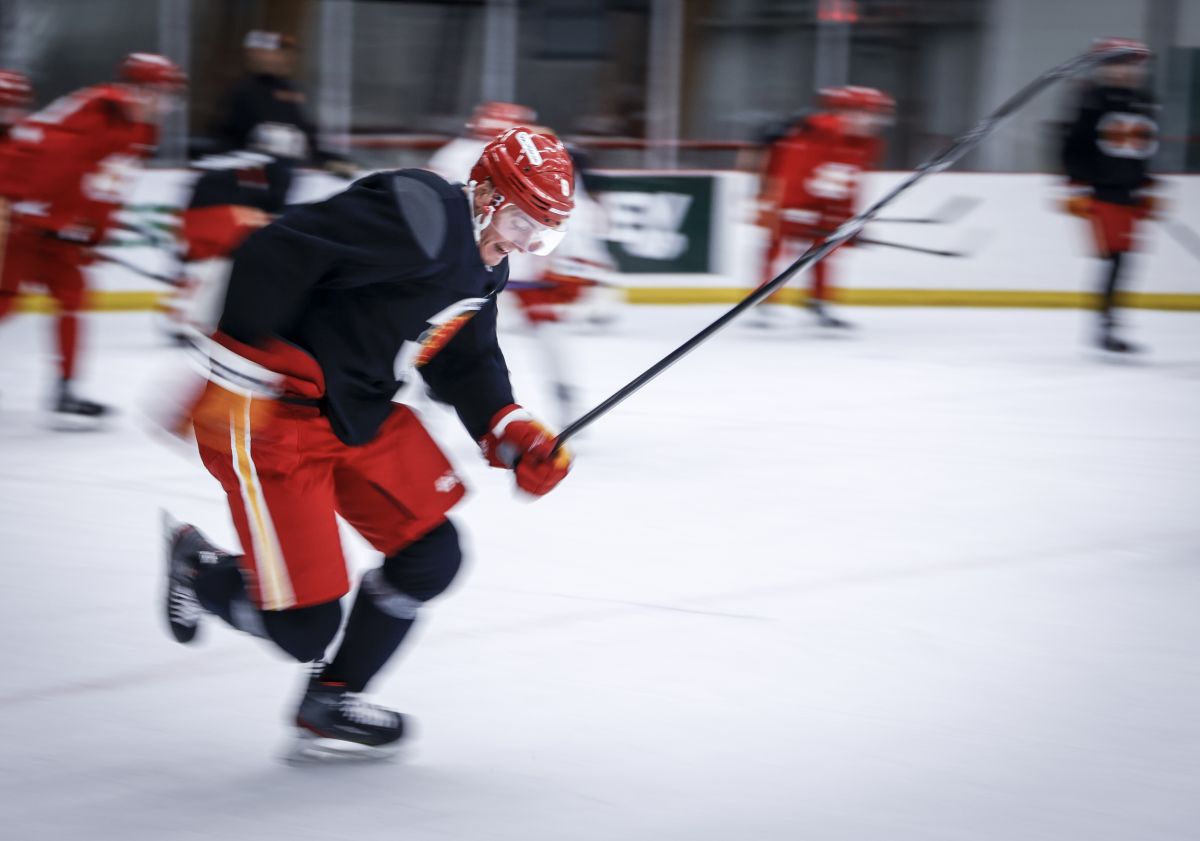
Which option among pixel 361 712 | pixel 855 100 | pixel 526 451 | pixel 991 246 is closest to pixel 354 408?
pixel 526 451

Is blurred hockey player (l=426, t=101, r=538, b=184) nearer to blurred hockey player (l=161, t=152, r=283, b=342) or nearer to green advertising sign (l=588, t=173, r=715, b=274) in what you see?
blurred hockey player (l=161, t=152, r=283, b=342)

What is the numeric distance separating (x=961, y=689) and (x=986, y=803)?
57cm

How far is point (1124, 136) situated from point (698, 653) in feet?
16.7

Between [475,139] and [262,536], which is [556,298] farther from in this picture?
[262,536]

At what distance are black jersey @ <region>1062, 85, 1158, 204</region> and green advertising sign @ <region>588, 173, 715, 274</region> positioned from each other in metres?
2.77

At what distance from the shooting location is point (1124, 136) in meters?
7.23

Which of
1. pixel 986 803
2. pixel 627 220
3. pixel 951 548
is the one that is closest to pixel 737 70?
pixel 627 220

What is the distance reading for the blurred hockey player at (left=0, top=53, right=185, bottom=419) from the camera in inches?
203

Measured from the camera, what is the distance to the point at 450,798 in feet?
7.69

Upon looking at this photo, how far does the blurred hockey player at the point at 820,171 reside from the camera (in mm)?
8211

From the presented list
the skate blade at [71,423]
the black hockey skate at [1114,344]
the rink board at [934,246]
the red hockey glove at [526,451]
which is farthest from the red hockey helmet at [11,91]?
the black hockey skate at [1114,344]

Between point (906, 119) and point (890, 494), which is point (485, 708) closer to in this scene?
point (890, 494)

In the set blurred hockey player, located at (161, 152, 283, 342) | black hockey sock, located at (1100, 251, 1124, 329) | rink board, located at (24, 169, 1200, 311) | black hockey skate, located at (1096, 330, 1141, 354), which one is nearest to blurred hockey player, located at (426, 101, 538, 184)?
blurred hockey player, located at (161, 152, 283, 342)

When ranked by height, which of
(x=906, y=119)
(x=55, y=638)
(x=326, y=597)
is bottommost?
(x=55, y=638)
